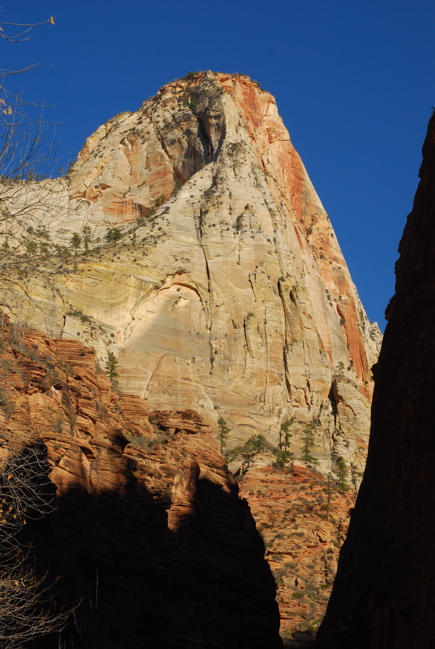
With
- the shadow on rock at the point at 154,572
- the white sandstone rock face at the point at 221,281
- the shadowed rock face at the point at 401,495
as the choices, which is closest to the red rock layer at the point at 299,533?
the white sandstone rock face at the point at 221,281

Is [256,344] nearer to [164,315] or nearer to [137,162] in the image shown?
[164,315]

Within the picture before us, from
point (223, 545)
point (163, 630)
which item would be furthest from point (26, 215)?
point (223, 545)

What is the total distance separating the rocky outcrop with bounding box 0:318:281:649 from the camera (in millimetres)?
31328

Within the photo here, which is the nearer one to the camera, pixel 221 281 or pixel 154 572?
pixel 154 572

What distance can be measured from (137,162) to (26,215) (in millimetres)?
92822

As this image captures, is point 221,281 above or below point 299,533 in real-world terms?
above

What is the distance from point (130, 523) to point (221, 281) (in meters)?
46.7

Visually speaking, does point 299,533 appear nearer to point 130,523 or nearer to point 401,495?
point 130,523

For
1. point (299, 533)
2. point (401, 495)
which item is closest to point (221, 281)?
point (299, 533)

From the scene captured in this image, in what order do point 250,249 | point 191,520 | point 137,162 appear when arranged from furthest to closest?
point 137,162 < point 250,249 < point 191,520

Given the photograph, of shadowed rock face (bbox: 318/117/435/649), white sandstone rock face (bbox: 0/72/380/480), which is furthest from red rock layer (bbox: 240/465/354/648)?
shadowed rock face (bbox: 318/117/435/649)

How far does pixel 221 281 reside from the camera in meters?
86.6

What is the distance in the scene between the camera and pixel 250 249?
89.1 m

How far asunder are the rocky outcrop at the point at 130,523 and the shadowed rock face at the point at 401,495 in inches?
305
